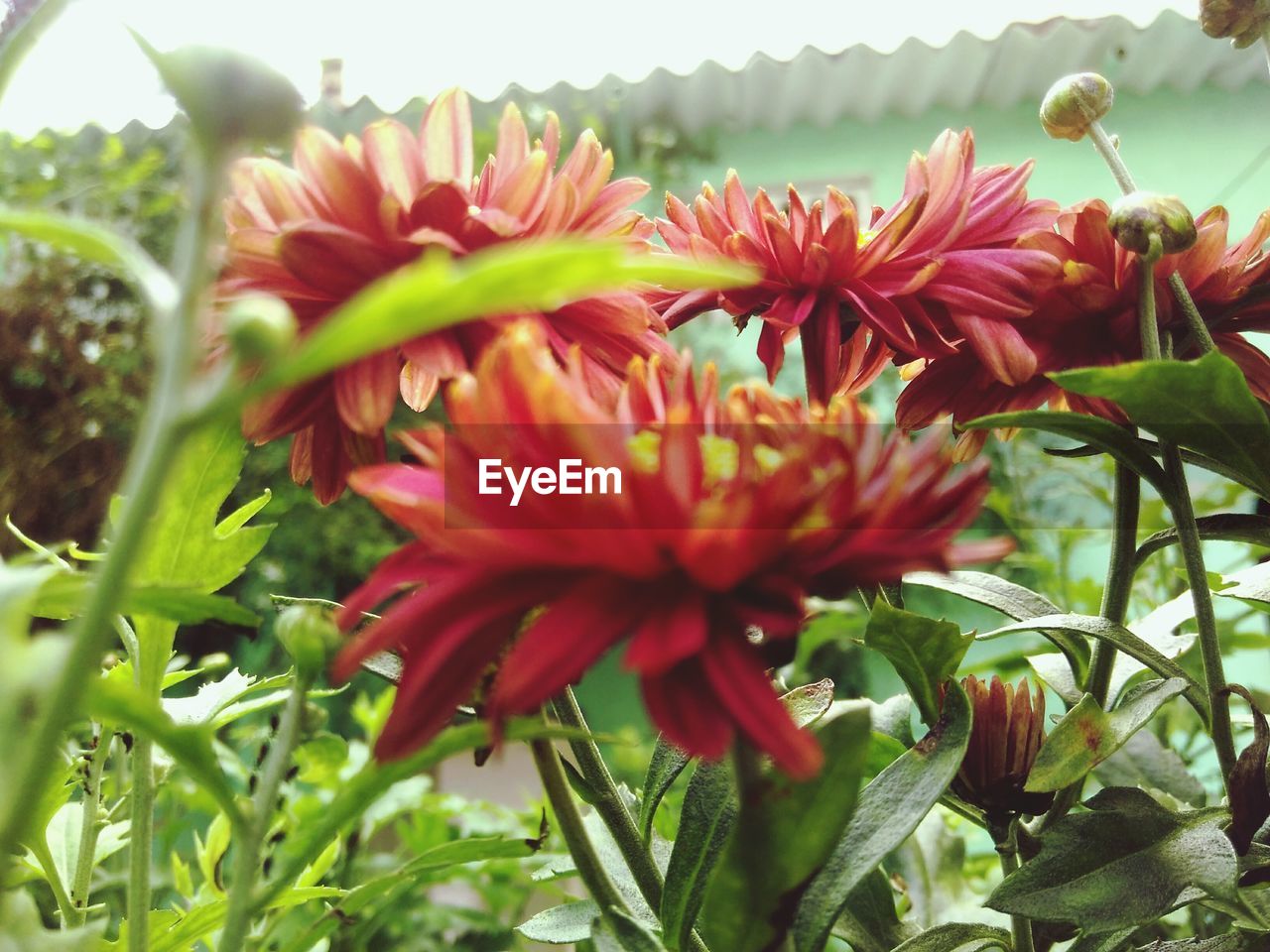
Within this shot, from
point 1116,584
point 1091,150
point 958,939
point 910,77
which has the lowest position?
point 958,939

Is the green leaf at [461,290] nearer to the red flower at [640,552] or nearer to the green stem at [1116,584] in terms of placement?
the red flower at [640,552]

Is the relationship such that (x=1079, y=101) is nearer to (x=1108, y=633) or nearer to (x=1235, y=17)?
(x=1235, y=17)

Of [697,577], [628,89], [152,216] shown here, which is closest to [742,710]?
[697,577]

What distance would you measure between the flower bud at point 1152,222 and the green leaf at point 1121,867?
0.16 m

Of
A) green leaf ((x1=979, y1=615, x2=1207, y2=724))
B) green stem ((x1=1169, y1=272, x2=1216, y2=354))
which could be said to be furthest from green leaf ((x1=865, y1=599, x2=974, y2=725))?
green stem ((x1=1169, y1=272, x2=1216, y2=354))

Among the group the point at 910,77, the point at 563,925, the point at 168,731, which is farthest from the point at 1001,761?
the point at 910,77

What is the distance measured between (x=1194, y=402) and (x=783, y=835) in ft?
Result: 0.56

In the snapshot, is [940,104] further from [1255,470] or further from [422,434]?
[422,434]

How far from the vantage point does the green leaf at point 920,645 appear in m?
0.28

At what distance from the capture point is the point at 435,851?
0.82ft

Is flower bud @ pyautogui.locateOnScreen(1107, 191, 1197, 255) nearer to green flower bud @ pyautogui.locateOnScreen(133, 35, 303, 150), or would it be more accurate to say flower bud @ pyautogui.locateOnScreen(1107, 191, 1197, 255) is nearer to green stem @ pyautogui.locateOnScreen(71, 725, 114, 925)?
green flower bud @ pyautogui.locateOnScreen(133, 35, 303, 150)

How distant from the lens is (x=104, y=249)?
0.47ft

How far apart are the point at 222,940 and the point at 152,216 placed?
2.45m

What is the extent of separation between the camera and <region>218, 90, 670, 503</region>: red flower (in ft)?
0.78
